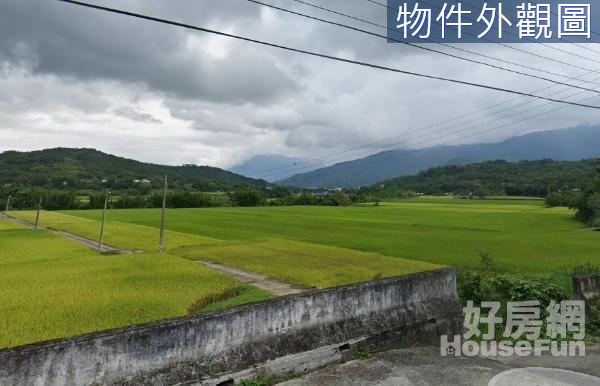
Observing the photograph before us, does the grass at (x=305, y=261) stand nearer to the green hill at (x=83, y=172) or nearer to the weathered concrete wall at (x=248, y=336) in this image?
the weathered concrete wall at (x=248, y=336)

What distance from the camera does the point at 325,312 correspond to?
6766 mm

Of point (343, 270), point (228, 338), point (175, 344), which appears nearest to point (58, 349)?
point (175, 344)

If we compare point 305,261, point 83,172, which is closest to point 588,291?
point 305,261

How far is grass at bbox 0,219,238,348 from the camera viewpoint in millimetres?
10047

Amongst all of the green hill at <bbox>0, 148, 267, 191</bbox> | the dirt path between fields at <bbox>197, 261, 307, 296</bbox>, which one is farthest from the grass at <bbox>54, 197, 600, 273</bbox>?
the green hill at <bbox>0, 148, 267, 191</bbox>

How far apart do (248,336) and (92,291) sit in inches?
373

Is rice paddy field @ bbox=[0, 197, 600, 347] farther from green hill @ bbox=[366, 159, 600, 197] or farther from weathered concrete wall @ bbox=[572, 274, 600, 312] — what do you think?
green hill @ bbox=[366, 159, 600, 197]

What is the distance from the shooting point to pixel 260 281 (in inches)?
679

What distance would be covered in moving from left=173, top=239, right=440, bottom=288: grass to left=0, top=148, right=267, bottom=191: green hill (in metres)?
93.3

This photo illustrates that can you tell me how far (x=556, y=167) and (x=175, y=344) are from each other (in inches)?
6638

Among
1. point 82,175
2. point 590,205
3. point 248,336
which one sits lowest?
point 248,336

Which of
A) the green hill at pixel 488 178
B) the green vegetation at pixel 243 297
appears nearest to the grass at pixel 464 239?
the green vegetation at pixel 243 297

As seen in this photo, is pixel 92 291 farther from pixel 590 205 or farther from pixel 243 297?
pixel 590 205

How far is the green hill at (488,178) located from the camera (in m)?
122
